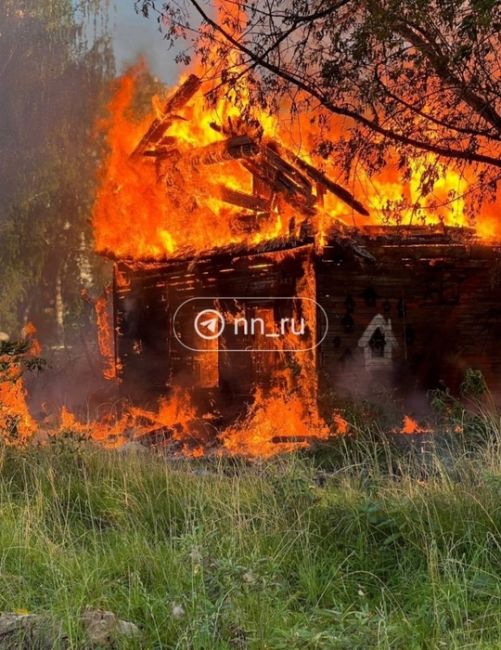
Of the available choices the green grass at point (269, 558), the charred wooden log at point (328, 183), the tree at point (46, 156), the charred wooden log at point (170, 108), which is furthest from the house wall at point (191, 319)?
the tree at point (46, 156)

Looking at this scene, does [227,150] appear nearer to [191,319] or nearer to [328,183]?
[328,183]

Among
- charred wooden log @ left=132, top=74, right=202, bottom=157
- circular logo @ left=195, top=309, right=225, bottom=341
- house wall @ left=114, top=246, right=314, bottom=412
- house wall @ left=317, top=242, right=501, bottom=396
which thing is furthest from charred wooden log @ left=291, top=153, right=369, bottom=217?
circular logo @ left=195, top=309, right=225, bottom=341

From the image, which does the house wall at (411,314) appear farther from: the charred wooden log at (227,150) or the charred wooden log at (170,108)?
the charred wooden log at (170,108)

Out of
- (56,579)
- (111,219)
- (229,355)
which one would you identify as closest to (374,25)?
(56,579)

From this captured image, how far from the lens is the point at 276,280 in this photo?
536 inches

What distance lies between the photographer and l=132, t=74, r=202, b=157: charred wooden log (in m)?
15.8

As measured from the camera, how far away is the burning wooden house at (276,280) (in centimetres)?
1292

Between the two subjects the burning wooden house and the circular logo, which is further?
the circular logo

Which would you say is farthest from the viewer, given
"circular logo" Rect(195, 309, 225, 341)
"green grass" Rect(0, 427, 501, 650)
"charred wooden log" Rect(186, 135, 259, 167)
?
A: "circular logo" Rect(195, 309, 225, 341)

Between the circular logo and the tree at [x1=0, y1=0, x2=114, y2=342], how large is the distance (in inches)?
809

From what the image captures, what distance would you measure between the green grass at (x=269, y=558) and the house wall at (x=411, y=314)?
6.56 metres

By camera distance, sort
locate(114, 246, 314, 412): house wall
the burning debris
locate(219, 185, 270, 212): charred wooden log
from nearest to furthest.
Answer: the burning debris < locate(114, 246, 314, 412): house wall < locate(219, 185, 270, 212): charred wooden log

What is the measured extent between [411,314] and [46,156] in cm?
2667

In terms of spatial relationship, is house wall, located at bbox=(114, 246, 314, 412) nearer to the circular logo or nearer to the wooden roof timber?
the circular logo
